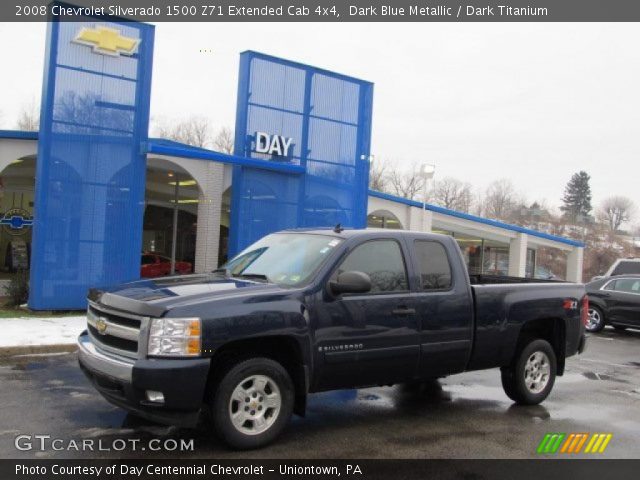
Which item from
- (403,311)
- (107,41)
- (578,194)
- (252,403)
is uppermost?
(578,194)

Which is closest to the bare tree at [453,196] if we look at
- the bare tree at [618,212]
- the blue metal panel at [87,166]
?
the bare tree at [618,212]

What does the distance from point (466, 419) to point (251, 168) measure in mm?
10542

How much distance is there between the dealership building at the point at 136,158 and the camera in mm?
13062

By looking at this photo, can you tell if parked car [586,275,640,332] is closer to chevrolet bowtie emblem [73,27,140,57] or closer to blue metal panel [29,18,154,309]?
blue metal panel [29,18,154,309]

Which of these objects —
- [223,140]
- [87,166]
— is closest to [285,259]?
[87,166]

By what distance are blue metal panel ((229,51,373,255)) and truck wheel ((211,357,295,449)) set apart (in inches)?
417

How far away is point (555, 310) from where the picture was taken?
298 inches

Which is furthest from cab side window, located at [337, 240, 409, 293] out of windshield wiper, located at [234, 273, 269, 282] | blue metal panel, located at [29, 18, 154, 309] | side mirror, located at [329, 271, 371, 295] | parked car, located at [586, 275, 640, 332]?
parked car, located at [586, 275, 640, 332]

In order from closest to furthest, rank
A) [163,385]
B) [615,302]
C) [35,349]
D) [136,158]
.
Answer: [163,385] < [35,349] < [136,158] < [615,302]

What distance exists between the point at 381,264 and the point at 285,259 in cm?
95

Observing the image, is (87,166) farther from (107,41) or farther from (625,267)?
(625,267)

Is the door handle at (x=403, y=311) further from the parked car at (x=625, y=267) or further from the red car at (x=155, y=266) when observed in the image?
the red car at (x=155, y=266)

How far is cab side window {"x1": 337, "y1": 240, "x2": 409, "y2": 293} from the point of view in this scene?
6059 millimetres

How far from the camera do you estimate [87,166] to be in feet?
44.1
